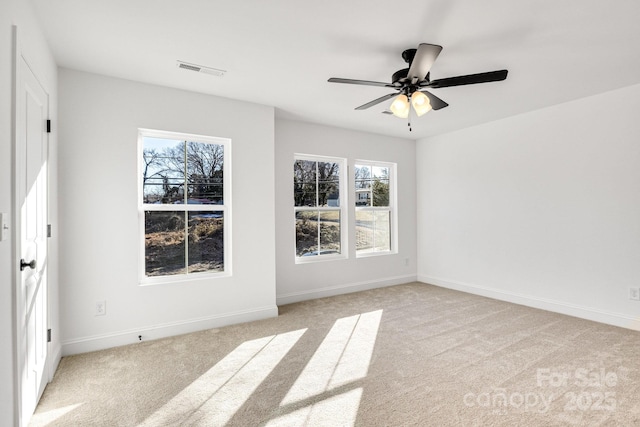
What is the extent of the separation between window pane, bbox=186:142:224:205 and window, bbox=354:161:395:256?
2.28 meters

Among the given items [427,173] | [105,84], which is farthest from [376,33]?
[427,173]

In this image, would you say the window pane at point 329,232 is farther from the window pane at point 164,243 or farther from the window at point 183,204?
the window pane at point 164,243

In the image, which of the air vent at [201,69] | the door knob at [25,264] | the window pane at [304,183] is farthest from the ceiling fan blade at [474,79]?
the door knob at [25,264]

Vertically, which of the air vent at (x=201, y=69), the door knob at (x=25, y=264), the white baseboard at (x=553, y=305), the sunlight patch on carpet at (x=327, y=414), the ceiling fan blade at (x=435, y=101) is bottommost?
the sunlight patch on carpet at (x=327, y=414)

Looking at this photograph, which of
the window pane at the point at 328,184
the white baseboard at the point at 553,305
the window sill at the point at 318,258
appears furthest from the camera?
the window pane at the point at 328,184

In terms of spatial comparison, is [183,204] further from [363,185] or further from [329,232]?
[363,185]

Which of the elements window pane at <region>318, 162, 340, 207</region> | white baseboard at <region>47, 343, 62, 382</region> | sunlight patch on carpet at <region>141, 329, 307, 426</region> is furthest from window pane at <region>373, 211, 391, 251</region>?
white baseboard at <region>47, 343, 62, 382</region>

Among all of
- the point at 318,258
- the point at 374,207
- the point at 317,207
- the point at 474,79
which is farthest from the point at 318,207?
the point at 474,79

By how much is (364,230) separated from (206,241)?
2613 mm

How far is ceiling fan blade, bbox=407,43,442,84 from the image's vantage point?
6.87ft

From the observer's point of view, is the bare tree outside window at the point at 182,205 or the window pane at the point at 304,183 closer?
the bare tree outside window at the point at 182,205

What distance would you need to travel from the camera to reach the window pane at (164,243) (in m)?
3.33

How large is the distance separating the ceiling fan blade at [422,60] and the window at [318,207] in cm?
244

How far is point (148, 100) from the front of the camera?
324 centimetres
